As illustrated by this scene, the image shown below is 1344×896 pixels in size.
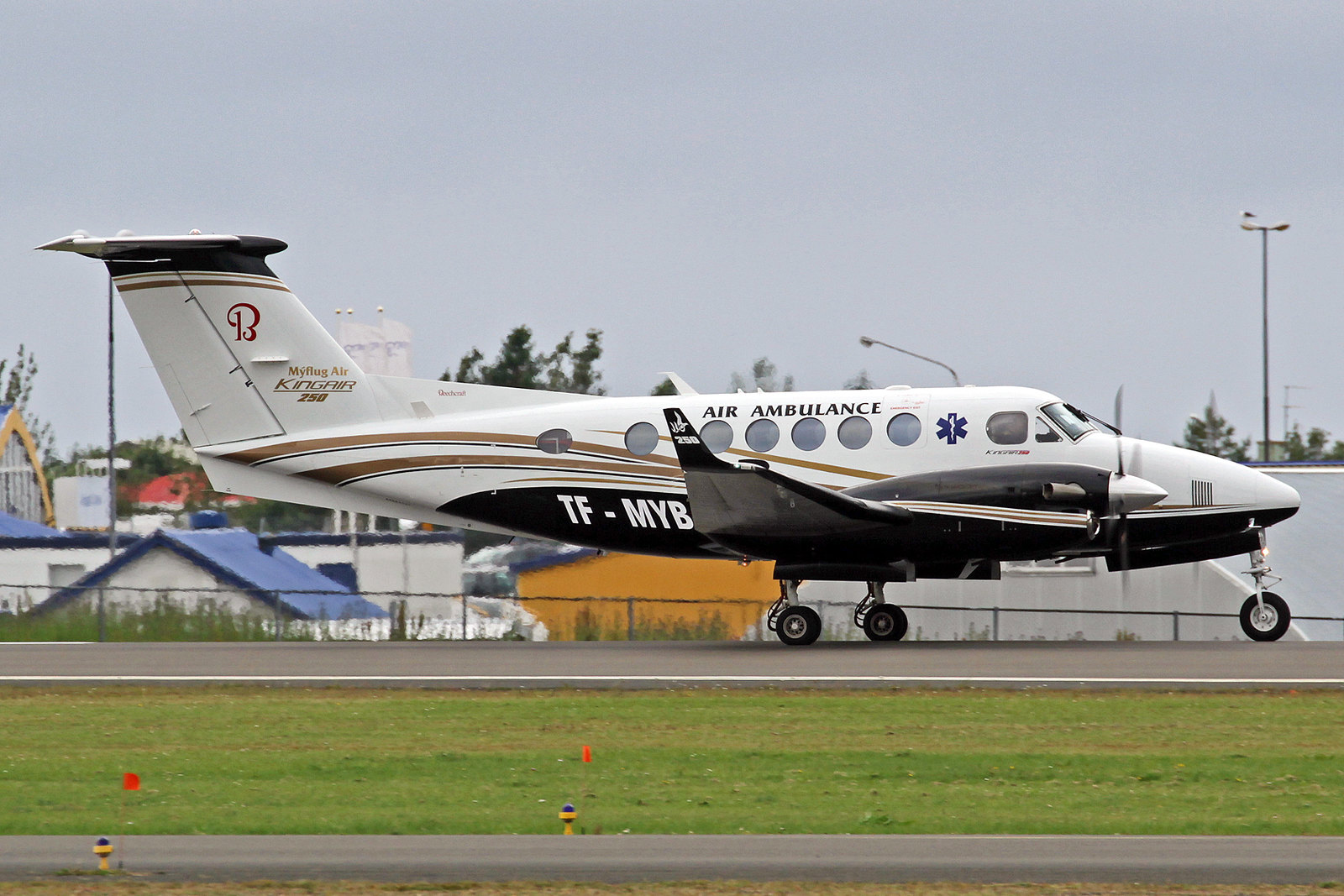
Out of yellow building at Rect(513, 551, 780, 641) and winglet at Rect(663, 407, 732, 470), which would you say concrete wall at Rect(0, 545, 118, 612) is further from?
winglet at Rect(663, 407, 732, 470)

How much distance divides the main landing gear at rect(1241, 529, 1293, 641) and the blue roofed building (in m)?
16.0

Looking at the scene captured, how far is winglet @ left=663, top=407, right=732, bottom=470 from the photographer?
20.1 metres

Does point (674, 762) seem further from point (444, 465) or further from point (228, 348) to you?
point (228, 348)

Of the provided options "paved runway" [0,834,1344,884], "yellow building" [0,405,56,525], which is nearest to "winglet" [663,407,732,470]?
"paved runway" [0,834,1344,884]

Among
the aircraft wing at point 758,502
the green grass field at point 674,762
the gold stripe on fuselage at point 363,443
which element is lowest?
the green grass field at point 674,762

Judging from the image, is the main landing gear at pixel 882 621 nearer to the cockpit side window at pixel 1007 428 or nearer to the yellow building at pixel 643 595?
the cockpit side window at pixel 1007 428

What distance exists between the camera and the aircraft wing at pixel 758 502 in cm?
2030

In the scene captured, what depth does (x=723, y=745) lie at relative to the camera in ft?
42.8

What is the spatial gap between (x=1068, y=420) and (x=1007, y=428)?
951 mm

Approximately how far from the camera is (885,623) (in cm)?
2230

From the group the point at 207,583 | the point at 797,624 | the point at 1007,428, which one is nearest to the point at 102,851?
the point at 797,624

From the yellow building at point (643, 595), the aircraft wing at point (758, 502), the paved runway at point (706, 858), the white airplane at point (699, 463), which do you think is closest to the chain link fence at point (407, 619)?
the yellow building at point (643, 595)

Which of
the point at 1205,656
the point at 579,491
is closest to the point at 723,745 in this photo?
the point at 1205,656

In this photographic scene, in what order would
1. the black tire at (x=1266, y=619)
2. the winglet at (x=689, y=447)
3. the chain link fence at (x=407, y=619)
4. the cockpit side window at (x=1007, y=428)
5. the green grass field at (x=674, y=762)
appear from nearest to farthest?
1. the green grass field at (x=674, y=762)
2. the winglet at (x=689, y=447)
3. the black tire at (x=1266, y=619)
4. the cockpit side window at (x=1007, y=428)
5. the chain link fence at (x=407, y=619)
